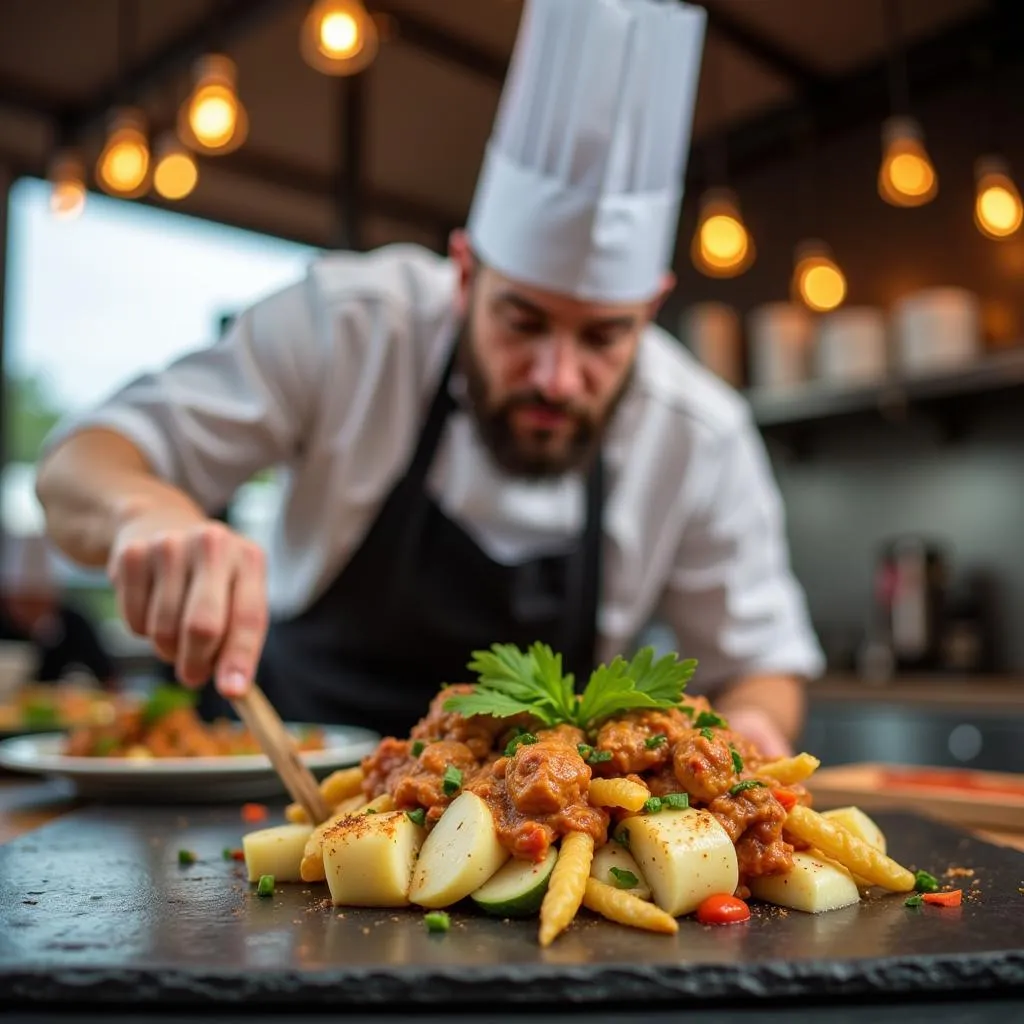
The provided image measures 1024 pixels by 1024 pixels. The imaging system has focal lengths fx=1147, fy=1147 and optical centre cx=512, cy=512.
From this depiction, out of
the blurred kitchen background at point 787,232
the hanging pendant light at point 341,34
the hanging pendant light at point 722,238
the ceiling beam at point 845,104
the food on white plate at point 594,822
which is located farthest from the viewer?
the ceiling beam at point 845,104

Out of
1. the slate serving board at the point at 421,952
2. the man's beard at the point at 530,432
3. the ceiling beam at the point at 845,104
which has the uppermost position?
the ceiling beam at the point at 845,104

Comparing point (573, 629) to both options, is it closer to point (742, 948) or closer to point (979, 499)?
point (742, 948)

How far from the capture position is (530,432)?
2.28 metres

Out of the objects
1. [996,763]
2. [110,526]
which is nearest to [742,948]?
[110,526]

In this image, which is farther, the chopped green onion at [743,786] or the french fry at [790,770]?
the french fry at [790,770]

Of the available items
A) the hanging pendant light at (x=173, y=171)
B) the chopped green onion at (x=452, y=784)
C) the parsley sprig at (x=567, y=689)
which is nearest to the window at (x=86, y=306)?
the hanging pendant light at (x=173, y=171)

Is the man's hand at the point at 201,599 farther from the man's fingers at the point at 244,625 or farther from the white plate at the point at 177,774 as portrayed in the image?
the white plate at the point at 177,774

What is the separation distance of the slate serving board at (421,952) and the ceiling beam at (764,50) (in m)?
4.67

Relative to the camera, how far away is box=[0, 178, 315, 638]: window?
6797mm

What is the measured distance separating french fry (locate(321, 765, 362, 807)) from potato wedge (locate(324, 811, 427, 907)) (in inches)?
11.5

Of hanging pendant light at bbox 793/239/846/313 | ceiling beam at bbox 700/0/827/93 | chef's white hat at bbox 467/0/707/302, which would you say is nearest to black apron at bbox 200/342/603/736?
chef's white hat at bbox 467/0/707/302

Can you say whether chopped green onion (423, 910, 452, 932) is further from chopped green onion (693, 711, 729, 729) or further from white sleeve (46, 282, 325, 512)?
white sleeve (46, 282, 325, 512)

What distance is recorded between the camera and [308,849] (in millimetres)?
1200

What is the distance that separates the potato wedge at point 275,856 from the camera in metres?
1.23
